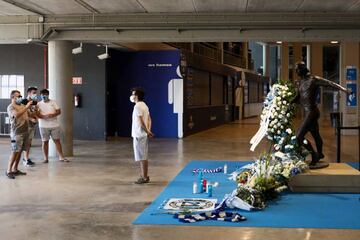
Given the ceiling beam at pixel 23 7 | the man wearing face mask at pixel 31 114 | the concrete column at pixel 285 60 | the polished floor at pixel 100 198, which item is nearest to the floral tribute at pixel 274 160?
the polished floor at pixel 100 198

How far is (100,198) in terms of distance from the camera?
295 inches

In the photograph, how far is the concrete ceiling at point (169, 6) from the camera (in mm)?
10445

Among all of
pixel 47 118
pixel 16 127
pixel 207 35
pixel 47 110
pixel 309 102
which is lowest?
pixel 16 127

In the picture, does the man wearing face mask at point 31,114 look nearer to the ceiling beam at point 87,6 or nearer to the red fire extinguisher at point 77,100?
the ceiling beam at point 87,6

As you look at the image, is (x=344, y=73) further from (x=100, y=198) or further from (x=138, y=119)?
(x=100, y=198)

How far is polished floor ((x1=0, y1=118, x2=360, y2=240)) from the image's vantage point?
5539 mm

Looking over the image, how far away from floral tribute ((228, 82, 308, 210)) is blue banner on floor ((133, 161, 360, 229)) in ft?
0.66

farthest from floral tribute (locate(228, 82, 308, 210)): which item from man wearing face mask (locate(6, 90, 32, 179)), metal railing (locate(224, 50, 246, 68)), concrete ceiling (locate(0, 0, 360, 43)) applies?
metal railing (locate(224, 50, 246, 68))

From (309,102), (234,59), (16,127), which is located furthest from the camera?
(234,59)

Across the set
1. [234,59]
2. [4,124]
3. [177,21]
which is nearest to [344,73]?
[177,21]

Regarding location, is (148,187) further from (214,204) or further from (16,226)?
(16,226)

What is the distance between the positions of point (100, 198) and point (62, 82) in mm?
5573

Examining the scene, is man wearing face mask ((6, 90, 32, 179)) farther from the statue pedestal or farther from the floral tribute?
the statue pedestal

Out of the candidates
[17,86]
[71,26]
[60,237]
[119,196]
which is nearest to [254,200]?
[119,196]
